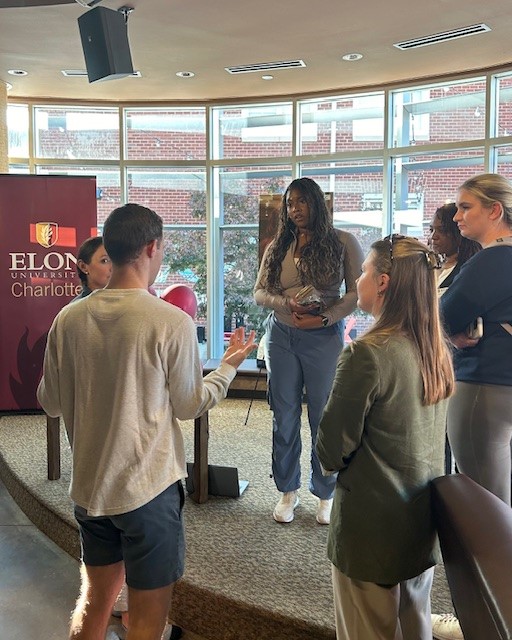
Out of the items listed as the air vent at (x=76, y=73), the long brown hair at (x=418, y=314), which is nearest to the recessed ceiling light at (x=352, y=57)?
the air vent at (x=76, y=73)

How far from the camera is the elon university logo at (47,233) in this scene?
187 inches

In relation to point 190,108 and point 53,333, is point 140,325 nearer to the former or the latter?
point 53,333

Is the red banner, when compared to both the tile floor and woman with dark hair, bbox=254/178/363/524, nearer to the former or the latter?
the tile floor

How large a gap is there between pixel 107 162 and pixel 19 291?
2320 millimetres

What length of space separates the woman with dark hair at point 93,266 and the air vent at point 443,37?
3.14 m

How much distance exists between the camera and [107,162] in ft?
21.3

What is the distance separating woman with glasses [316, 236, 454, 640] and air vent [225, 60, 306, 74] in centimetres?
406

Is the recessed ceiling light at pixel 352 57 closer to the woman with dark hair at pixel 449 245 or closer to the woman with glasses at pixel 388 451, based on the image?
the woman with dark hair at pixel 449 245

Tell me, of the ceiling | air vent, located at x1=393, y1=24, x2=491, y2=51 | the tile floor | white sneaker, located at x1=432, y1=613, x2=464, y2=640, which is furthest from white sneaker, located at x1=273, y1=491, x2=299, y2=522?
air vent, located at x1=393, y1=24, x2=491, y2=51

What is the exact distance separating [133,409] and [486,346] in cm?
107

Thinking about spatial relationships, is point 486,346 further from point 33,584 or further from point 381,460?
point 33,584

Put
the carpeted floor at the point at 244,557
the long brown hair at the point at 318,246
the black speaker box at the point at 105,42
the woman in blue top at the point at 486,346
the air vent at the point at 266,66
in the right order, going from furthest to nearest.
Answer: the air vent at the point at 266,66
the black speaker box at the point at 105,42
the long brown hair at the point at 318,246
the carpeted floor at the point at 244,557
the woman in blue top at the point at 486,346

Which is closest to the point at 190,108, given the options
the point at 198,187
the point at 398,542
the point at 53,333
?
the point at 198,187

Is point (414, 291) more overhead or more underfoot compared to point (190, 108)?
more underfoot
